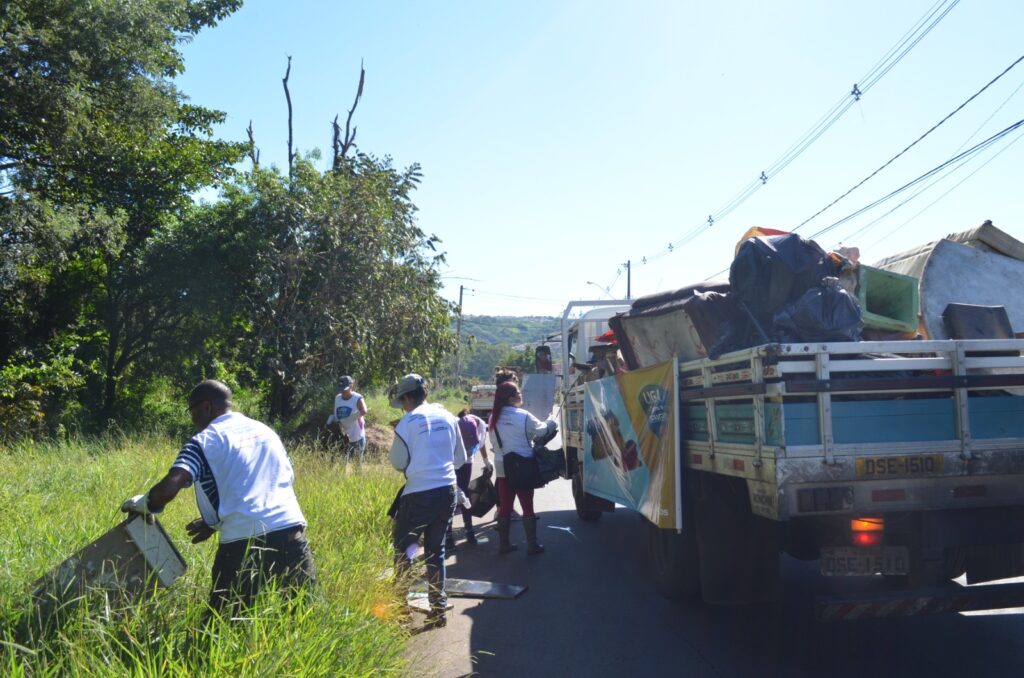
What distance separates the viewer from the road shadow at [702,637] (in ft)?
16.4

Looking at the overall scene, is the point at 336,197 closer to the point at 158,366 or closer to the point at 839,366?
the point at 158,366

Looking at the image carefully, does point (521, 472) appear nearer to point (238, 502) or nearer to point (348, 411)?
point (238, 502)

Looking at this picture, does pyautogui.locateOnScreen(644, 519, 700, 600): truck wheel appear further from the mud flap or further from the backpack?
the backpack

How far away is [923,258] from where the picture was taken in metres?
6.71

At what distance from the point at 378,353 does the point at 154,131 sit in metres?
5.90

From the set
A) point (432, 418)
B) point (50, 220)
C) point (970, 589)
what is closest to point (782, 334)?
point (970, 589)

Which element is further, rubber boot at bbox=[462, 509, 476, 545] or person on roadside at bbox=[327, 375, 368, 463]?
person on roadside at bbox=[327, 375, 368, 463]

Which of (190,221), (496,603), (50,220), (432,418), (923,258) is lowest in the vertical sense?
(496,603)

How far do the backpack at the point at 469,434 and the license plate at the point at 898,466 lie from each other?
555 centimetres

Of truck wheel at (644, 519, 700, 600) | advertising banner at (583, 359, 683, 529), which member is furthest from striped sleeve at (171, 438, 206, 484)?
truck wheel at (644, 519, 700, 600)

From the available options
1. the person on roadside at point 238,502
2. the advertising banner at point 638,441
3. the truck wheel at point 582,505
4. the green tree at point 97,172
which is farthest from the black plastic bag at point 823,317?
the green tree at point 97,172

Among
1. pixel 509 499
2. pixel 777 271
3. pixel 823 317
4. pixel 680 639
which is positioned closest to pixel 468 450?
pixel 509 499

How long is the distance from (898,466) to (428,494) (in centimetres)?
305

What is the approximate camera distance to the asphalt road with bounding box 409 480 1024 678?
4.98m
